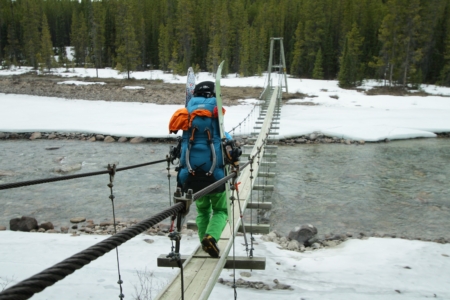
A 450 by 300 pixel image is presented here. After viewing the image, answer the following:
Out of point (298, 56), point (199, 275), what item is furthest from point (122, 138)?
point (298, 56)

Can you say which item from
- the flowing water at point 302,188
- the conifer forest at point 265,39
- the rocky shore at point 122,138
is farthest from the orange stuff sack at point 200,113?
the conifer forest at point 265,39

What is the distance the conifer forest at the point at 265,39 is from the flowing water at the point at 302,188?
20.2 m

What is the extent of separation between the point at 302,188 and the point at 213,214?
19.2 ft

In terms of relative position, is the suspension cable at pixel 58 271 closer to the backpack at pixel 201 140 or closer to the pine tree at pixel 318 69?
the backpack at pixel 201 140

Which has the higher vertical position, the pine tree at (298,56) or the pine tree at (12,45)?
the pine tree at (12,45)

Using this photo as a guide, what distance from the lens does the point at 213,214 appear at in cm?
333

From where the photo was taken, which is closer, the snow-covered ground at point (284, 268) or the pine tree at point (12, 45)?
the snow-covered ground at point (284, 268)

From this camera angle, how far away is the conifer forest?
32281 millimetres

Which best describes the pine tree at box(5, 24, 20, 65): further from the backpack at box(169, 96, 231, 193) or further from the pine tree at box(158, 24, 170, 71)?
the backpack at box(169, 96, 231, 193)

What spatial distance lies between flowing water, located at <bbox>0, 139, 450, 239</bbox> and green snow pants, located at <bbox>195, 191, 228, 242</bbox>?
3.28 metres

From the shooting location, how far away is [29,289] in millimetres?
944

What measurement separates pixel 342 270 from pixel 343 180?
533 centimetres

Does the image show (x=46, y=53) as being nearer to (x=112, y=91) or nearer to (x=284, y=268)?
(x=112, y=91)

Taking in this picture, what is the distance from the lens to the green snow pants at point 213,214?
3203mm
